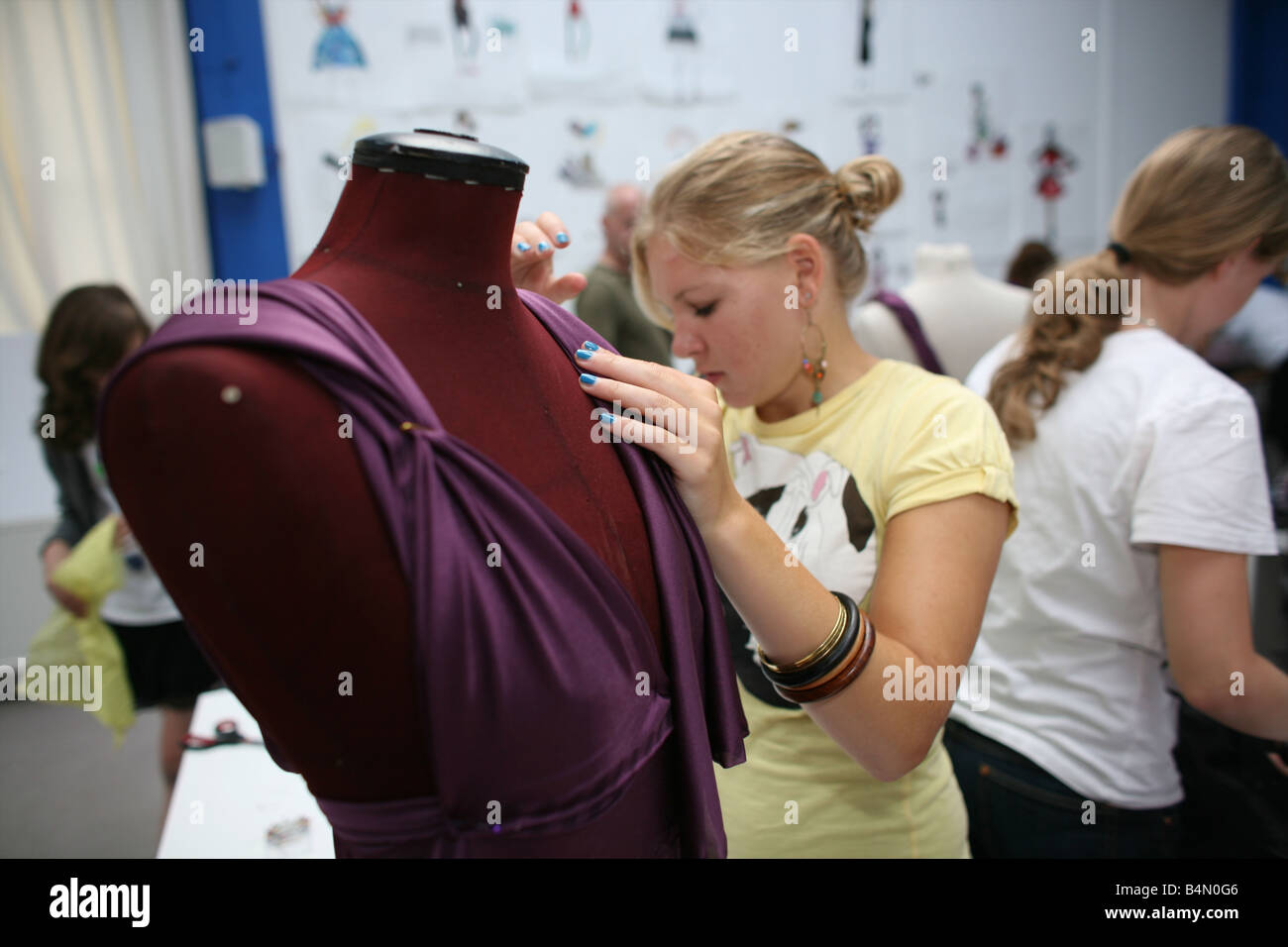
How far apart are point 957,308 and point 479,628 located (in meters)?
2.13

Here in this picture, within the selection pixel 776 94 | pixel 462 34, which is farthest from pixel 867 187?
pixel 776 94

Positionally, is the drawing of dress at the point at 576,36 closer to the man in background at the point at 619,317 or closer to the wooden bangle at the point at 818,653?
the man in background at the point at 619,317

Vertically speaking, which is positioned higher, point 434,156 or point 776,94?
point 776,94

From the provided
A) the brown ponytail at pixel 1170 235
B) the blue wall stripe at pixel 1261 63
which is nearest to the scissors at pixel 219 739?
the brown ponytail at pixel 1170 235

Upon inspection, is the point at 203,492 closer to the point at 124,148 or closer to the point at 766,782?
the point at 766,782

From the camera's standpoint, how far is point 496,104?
275 centimetres

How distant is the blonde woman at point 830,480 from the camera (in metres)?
0.86

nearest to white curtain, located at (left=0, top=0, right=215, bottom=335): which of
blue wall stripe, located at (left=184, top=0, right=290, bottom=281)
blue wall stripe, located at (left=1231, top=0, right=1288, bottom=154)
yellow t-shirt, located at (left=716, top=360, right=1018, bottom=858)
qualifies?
blue wall stripe, located at (left=184, top=0, right=290, bottom=281)

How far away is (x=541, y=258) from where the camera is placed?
2.95 ft

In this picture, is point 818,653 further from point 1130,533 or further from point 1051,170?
point 1051,170
